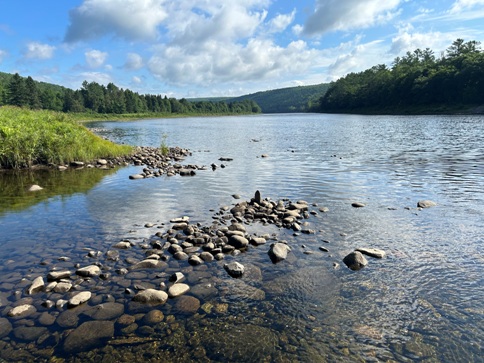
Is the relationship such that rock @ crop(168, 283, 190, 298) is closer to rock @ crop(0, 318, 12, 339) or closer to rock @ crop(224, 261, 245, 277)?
rock @ crop(224, 261, 245, 277)

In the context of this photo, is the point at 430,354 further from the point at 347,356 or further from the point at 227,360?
the point at 227,360

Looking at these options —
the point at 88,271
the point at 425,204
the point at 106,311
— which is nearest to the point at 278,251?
the point at 106,311

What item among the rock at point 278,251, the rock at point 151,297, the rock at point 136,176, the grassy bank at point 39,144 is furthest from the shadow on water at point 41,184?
the rock at point 278,251

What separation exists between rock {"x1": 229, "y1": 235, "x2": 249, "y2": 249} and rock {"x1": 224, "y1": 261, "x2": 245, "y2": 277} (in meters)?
1.55

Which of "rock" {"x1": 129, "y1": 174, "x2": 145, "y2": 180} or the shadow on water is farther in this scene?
"rock" {"x1": 129, "y1": 174, "x2": 145, "y2": 180}

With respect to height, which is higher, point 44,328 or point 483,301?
point 44,328

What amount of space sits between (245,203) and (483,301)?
32.9 feet

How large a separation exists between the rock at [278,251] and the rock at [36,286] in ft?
20.7

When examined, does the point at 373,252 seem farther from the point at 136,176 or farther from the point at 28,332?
the point at 136,176

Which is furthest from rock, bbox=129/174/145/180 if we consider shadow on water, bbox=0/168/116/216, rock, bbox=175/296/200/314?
rock, bbox=175/296/200/314

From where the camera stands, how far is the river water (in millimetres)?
6555

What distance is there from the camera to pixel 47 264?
10055 mm

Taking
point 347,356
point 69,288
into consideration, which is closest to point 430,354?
point 347,356

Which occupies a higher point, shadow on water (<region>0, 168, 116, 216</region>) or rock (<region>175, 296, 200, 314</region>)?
shadow on water (<region>0, 168, 116, 216</region>)
